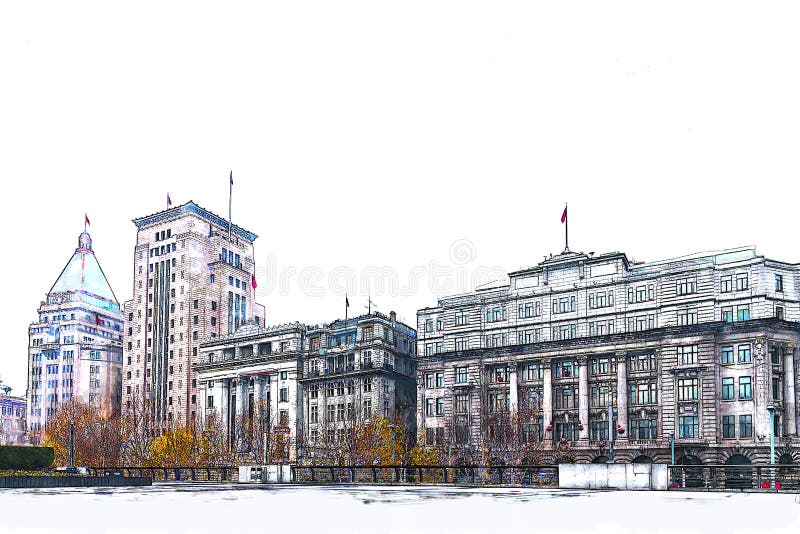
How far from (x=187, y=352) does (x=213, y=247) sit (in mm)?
14639

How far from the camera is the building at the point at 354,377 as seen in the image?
108m

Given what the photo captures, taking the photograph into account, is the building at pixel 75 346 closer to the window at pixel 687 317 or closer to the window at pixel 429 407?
the window at pixel 429 407

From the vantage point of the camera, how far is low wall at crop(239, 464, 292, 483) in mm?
62812

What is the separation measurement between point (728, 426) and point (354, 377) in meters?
40.1

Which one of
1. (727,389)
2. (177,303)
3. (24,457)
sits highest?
(177,303)

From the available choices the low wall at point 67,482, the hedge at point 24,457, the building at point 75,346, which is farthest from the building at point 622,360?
the building at point 75,346

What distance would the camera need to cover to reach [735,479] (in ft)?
174

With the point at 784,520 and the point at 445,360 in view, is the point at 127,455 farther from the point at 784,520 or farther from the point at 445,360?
the point at 784,520

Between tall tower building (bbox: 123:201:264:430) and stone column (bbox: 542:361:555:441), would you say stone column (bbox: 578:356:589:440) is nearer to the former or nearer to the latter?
stone column (bbox: 542:361:555:441)

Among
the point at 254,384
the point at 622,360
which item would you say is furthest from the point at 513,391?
the point at 254,384

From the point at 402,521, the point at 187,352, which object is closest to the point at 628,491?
the point at 402,521

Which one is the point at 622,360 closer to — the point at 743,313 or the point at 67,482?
the point at 743,313

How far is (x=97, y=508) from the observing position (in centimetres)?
3512

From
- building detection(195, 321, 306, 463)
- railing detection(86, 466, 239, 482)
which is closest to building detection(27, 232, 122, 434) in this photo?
building detection(195, 321, 306, 463)
